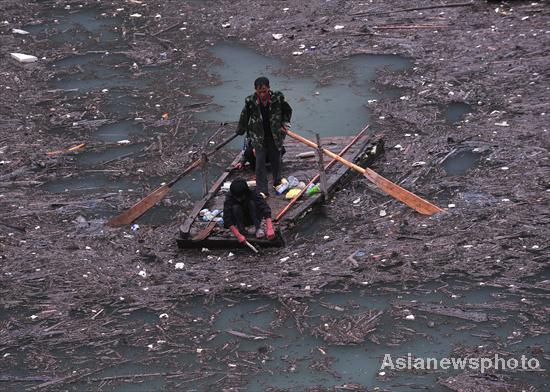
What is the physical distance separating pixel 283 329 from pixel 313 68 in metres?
7.65

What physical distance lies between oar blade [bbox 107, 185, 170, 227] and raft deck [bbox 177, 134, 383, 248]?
49 centimetres

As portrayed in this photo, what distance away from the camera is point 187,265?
10.1 m

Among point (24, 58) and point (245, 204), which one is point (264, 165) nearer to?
point (245, 204)

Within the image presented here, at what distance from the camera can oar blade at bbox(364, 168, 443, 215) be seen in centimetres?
1019

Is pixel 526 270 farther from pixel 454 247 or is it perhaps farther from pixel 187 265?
pixel 187 265

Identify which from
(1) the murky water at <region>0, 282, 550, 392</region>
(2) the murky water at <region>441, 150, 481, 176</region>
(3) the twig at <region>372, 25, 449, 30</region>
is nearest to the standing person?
(1) the murky water at <region>0, 282, 550, 392</region>

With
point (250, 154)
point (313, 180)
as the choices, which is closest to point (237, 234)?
point (313, 180)

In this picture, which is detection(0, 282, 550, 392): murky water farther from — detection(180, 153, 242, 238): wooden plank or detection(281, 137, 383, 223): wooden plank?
detection(281, 137, 383, 223): wooden plank

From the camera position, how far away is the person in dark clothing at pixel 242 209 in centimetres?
1006

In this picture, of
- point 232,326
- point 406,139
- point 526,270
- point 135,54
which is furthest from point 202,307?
point 135,54

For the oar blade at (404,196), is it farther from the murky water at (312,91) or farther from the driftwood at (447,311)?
the murky water at (312,91)

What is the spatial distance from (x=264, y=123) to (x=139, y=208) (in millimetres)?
1897

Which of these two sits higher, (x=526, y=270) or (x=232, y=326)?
(x=526, y=270)

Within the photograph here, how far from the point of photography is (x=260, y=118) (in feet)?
35.2
